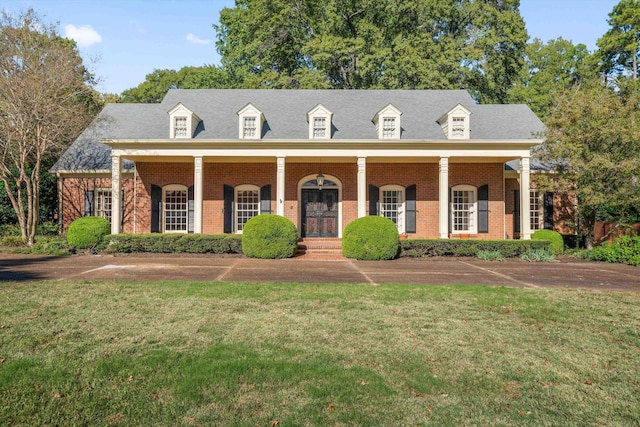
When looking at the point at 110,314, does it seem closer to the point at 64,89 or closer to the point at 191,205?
the point at 191,205

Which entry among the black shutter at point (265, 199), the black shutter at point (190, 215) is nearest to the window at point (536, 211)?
the black shutter at point (265, 199)

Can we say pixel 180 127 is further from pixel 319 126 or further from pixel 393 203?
pixel 393 203

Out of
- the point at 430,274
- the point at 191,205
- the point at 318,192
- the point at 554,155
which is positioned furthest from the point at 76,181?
the point at 554,155

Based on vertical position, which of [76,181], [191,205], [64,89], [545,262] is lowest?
[545,262]

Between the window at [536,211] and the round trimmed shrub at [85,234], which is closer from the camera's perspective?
the round trimmed shrub at [85,234]

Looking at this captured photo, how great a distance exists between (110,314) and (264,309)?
2182mm

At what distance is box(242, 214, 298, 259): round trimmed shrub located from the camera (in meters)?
13.4

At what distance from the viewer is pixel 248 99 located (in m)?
19.9

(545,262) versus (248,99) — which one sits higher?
(248,99)

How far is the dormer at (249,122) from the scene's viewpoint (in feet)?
54.4

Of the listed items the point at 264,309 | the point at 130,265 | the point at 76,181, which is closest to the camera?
the point at 264,309

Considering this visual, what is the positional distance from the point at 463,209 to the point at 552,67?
2320 cm

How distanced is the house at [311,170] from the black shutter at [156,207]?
0.05 metres

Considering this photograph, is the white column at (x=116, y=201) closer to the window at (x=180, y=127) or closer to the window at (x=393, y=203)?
the window at (x=180, y=127)
